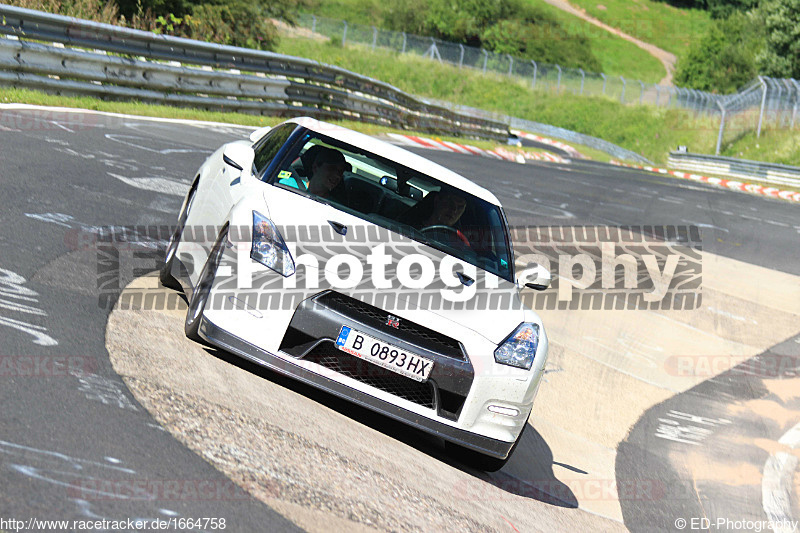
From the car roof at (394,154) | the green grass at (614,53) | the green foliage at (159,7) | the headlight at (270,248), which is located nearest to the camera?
the headlight at (270,248)

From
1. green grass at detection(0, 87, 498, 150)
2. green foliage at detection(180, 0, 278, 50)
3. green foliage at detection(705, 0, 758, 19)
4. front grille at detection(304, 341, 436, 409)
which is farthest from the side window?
green foliage at detection(705, 0, 758, 19)

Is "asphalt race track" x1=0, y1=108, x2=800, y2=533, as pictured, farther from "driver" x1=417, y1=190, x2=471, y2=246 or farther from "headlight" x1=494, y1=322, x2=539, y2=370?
"driver" x1=417, y1=190, x2=471, y2=246

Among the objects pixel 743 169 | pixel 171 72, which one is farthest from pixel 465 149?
pixel 743 169

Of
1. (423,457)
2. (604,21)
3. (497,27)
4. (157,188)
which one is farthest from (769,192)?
(604,21)

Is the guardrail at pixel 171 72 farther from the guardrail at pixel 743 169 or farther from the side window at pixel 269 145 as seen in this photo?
the guardrail at pixel 743 169

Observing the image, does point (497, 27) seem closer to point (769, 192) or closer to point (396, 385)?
point (769, 192)

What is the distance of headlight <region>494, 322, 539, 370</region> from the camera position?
5.13m

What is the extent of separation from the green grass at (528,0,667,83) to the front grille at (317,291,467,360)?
9681 centimetres

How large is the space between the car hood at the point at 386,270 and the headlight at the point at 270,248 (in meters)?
0.04

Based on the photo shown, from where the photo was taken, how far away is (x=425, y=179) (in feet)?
20.7

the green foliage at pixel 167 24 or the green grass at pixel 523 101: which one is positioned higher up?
the green foliage at pixel 167 24

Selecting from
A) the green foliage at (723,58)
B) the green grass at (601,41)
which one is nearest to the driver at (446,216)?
the green foliage at (723,58)

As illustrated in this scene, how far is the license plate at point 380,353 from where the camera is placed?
4867 millimetres

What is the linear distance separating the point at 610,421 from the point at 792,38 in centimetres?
5864
